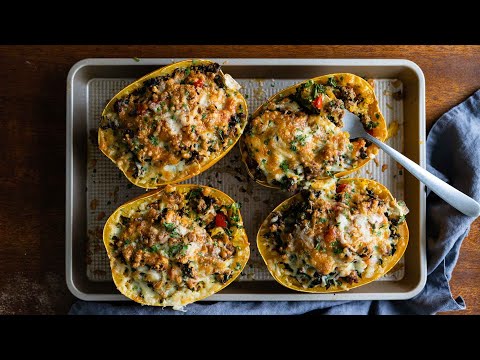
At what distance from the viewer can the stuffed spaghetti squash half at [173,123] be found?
2.76 m

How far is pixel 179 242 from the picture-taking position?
2.77 meters

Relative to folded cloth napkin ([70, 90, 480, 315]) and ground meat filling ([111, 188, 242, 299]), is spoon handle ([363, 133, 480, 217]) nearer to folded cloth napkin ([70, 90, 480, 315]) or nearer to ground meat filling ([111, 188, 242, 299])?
folded cloth napkin ([70, 90, 480, 315])

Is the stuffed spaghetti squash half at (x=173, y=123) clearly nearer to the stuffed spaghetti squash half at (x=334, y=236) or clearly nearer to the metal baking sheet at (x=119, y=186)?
the metal baking sheet at (x=119, y=186)

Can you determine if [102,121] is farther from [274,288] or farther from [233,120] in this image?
[274,288]

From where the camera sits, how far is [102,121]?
2844mm

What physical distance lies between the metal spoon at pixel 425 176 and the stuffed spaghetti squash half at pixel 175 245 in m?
0.76

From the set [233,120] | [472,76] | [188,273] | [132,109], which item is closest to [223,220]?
[188,273]

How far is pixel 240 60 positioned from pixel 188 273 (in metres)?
1.21

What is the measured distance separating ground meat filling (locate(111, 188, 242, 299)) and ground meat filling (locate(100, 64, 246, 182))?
0.18 meters

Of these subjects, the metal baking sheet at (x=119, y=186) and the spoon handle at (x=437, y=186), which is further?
the metal baking sheet at (x=119, y=186)

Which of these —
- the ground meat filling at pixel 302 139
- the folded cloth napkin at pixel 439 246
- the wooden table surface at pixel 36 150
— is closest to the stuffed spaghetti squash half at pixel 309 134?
the ground meat filling at pixel 302 139

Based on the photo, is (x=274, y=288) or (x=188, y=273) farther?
(x=274, y=288)

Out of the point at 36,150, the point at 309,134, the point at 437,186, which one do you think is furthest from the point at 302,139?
the point at 36,150

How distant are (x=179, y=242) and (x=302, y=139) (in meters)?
0.84
